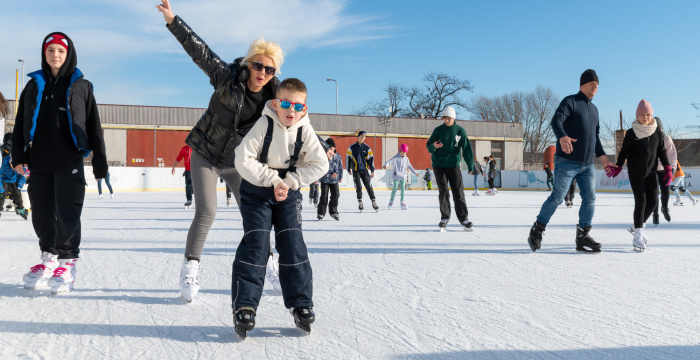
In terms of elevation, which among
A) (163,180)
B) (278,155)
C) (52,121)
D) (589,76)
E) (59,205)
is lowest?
(163,180)

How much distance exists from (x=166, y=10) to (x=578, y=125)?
3.86m

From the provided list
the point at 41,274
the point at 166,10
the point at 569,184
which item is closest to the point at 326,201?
the point at 569,184

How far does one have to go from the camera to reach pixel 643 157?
5.59 metres

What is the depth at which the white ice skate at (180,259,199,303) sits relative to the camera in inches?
121

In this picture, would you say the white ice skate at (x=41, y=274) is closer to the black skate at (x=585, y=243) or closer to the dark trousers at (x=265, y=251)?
the dark trousers at (x=265, y=251)

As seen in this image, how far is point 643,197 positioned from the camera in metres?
5.57

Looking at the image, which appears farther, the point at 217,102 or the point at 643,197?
→ the point at 643,197

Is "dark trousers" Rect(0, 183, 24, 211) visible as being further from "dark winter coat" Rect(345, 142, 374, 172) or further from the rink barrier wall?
the rink barrier wall

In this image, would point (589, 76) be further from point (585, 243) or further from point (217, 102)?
point (217, 102)

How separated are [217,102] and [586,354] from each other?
2.14 metres

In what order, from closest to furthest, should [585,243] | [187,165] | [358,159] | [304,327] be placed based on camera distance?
[304,327], [585,243], [187,165], [358,159]

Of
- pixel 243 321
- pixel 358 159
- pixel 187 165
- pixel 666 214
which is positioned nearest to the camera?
pixel 243 321

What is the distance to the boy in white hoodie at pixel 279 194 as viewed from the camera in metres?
2.49

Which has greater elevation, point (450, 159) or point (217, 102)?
point (217, 102)
